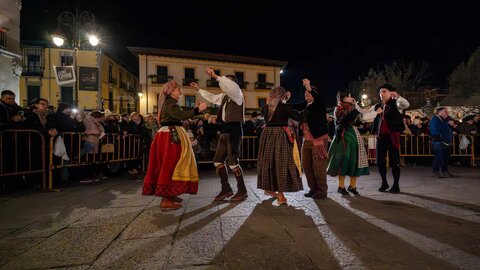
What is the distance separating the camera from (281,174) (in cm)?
473

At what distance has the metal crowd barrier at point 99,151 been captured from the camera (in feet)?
22.6

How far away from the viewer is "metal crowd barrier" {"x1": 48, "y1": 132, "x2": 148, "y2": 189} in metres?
6.88

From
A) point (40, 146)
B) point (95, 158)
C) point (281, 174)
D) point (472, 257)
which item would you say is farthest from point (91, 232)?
point (95, 158)

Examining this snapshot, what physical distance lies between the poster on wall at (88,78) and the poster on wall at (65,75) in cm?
190

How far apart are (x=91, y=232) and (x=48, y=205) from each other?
7.05 ft

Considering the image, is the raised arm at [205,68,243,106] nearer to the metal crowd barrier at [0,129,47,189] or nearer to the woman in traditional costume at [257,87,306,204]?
the woman in traditional costume at [257,87,306,204]

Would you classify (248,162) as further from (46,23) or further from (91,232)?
(46,23)

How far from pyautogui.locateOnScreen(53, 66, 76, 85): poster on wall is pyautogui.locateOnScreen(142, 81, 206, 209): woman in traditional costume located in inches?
333

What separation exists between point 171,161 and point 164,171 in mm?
172

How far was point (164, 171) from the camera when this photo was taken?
4.39 metres

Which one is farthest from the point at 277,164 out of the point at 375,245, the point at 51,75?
the point at 51,75

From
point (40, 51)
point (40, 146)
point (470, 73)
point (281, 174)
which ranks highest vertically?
point (40, 51)

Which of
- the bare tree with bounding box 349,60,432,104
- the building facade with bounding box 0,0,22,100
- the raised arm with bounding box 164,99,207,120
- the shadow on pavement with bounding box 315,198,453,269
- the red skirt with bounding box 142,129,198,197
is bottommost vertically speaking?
the shadow on pavement with bounding box 315,198,453,269

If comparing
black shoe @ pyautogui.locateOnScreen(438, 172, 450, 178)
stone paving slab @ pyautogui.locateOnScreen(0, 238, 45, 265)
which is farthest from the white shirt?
black shoe @ pyautogui.locateOnScreen(438, 172, 450, 178)
